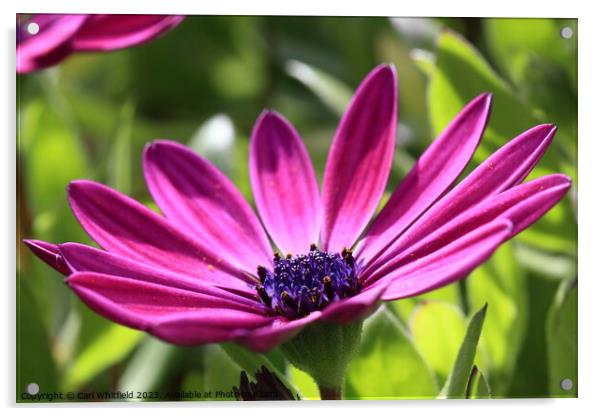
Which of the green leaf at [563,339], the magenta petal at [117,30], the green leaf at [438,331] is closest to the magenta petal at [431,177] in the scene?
the green leaf at [438,331]

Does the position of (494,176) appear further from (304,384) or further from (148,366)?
(148,366)

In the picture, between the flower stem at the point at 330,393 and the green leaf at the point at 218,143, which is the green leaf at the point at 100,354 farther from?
the flower stem at the point at 330,393

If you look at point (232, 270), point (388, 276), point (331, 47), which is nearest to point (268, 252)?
point (232, 270)

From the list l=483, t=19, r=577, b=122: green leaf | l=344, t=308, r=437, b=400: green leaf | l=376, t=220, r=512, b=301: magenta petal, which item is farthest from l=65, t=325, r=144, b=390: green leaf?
l=483, t=19, r=577, b=122: green leaf

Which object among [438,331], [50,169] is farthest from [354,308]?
[50,169]
